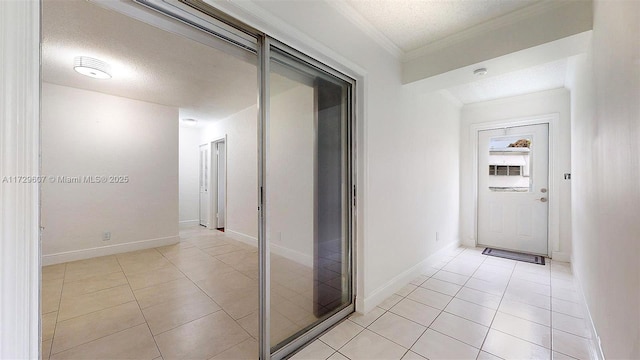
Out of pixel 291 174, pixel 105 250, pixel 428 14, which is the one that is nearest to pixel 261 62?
pixel 291 174

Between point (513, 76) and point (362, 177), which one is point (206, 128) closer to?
point (362, 177)

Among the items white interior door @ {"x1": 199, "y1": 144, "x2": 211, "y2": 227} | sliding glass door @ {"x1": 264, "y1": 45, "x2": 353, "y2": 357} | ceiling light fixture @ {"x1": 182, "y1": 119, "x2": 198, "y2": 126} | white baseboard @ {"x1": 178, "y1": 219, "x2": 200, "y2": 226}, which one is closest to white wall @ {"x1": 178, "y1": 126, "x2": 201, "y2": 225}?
white baseboard @ {"x1": 178, "y1": 219, "x2": 200, "y2": 226}

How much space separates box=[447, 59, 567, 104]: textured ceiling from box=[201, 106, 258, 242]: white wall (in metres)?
3.58

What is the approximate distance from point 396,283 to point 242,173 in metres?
3.52

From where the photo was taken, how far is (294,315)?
72.9 inches

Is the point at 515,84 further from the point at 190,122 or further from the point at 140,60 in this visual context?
the point at 190,122

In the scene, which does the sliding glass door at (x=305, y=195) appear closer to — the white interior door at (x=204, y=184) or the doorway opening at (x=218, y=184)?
the doorway opening at (x=218, y=184)

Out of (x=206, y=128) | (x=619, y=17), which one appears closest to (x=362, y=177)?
(x=619, y=17)

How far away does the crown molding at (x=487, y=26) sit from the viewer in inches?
75.5

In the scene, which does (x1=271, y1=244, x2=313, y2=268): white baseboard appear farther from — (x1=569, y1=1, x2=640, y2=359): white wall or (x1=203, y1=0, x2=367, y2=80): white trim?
(x1=569, y1=1, x2=640, y2=359): white wall

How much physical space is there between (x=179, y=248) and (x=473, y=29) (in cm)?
525

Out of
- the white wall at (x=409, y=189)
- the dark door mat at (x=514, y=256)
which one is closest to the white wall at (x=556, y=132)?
the dark door mat at (x=514, y=256)

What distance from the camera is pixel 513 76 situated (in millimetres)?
3252

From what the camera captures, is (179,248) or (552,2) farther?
(179,248)
